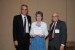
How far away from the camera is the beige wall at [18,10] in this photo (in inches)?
200

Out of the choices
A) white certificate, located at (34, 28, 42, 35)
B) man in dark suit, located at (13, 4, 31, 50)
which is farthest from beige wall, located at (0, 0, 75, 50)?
white certificate, located at (34, 28, 42, 35)

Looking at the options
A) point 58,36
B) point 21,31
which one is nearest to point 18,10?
point 21,31

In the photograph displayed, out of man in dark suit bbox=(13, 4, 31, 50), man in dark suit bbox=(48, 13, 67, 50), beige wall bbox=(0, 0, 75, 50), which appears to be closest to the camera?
man in dark suit bbox=(48, 13, 67, 50)

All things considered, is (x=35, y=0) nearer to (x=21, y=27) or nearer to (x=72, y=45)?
(x=21, y=27)

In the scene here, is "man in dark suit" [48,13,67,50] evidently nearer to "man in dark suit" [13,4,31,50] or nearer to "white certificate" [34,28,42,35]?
"white certificate" [34,28,42,35]

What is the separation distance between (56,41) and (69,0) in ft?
5.49

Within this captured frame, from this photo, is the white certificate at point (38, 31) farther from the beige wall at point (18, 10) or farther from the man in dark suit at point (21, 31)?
the beige wall at point (18, 10)

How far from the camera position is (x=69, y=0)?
534 centimetres

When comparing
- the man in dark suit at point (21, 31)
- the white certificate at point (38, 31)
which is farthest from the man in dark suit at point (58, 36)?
the man in dark suit at point (21, 31)

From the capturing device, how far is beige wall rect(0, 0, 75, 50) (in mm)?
5090

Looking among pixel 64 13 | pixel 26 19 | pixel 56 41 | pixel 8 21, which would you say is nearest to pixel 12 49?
pixel 8 21

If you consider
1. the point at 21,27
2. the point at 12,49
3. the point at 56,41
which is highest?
the point at 21,27

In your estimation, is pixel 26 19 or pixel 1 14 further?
pixel 1 14

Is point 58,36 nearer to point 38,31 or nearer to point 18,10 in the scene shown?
point 38,31
